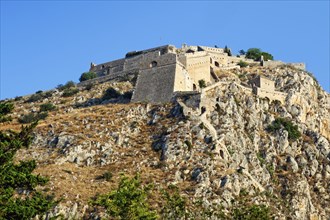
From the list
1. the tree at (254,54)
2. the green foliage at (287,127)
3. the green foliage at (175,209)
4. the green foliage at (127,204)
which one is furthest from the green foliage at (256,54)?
the green foliage at (127,204)

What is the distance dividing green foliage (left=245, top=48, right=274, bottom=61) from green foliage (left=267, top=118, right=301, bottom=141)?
3528cm

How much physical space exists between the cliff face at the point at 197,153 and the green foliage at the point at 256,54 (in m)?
28.0

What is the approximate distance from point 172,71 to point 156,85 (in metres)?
3.07

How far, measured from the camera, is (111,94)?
106 m

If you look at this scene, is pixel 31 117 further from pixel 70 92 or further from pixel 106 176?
pixel 106 176

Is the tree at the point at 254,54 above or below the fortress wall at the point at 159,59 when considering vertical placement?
above

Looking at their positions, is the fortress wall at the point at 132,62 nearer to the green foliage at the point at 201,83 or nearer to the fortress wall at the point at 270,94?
the green foliage at the point at 201,83

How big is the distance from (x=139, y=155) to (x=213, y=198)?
1250cm

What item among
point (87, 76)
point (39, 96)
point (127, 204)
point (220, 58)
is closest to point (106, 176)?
point (127, 204)

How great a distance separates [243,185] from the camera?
77438mm

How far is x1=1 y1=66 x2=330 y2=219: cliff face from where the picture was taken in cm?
7438

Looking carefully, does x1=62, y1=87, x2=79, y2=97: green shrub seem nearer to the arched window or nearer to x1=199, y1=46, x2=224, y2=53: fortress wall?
the arched window

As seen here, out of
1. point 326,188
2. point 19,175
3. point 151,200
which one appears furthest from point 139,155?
point 19,175

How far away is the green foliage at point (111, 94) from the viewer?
4125 inches
